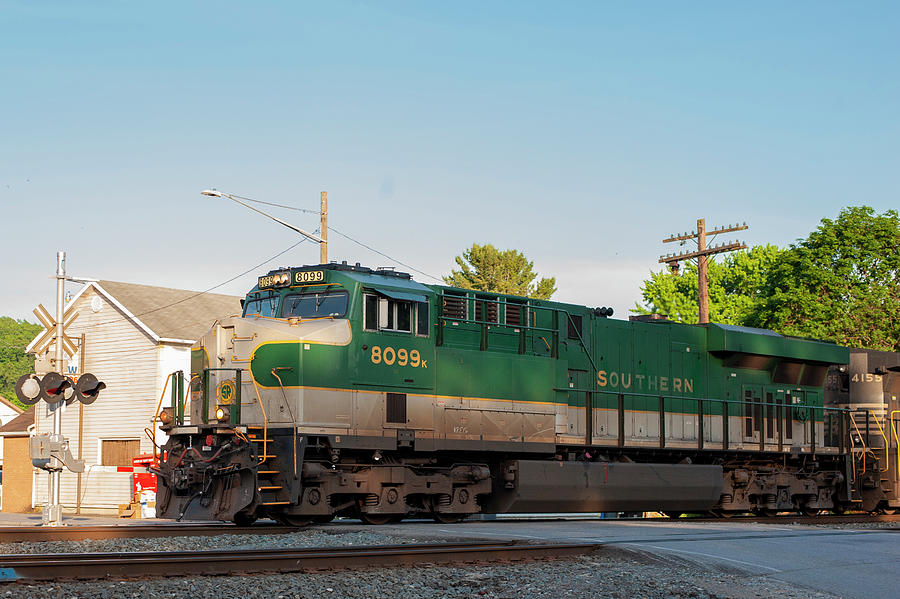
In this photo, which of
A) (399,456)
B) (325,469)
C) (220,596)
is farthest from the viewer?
(399,456)

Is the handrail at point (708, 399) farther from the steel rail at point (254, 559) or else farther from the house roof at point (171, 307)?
the house roof at point (171, 307)

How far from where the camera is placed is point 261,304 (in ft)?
54.4

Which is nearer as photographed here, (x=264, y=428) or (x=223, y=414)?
(x=264, y=428)

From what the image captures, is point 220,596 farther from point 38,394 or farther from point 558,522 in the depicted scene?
point 38,394

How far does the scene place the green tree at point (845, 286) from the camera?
40.4 metres

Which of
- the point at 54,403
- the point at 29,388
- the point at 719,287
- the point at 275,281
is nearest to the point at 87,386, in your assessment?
the point at 54,403

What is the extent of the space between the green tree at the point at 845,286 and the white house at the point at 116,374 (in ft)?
79.1

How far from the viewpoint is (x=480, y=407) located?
17.2 meters

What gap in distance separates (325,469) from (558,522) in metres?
4.97

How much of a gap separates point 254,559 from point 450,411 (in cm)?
712

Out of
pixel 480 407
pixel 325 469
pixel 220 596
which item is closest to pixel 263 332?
pixel 325 469

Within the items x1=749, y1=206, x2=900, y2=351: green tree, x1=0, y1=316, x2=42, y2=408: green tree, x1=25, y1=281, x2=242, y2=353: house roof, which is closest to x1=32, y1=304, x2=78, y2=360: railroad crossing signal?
x1=25, y1=281, x2=242, y2=353: house roof

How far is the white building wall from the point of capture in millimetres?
31656

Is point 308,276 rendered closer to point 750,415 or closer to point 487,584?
point 487,584
